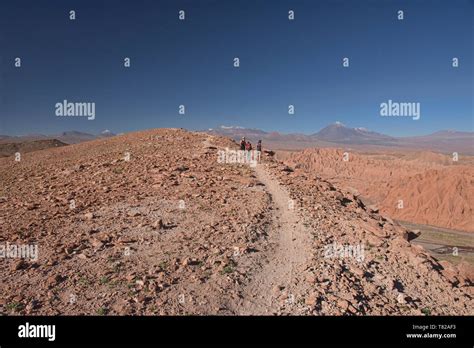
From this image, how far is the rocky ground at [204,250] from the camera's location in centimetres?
840

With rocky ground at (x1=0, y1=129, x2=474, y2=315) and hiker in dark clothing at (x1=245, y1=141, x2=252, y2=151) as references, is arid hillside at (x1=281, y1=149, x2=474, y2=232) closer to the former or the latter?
hiker in dark clothing at (x1=245, y1=141, x2=252, y2=151)

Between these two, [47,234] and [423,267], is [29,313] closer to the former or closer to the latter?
[47,234]

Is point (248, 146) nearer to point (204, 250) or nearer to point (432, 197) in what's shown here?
point (204, 250)

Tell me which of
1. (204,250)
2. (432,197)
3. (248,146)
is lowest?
(432,197)

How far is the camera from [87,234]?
11.3 metres

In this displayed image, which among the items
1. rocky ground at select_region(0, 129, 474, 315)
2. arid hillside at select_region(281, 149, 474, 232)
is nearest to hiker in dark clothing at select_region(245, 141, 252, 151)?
rocky ground at select_region(0, 129, 474, 315)

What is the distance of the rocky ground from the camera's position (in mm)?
8398

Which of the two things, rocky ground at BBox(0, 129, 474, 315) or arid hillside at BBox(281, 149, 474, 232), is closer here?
rocky ground at BBox(0, 129, 474, 315)

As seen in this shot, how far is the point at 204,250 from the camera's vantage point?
10.8 metres

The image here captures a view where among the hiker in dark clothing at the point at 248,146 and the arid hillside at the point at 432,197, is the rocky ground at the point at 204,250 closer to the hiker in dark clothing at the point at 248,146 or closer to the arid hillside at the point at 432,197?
the hiker in dark clothing at the point at 248,146

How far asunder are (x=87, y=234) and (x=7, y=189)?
8.64 m

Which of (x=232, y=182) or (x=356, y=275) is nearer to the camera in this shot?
(x=356, y=275)

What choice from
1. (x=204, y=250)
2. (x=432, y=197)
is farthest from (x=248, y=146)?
(x=432, y=197)
